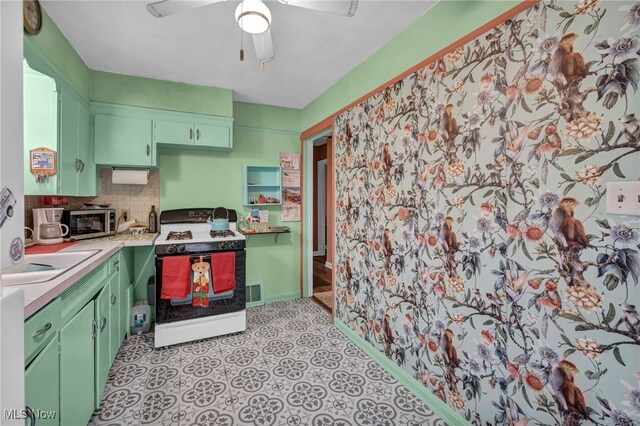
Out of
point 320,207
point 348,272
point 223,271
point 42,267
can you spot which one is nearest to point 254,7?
point 42,267

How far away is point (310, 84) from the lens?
2844 millimetres

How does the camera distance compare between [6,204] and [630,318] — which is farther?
[630,318]

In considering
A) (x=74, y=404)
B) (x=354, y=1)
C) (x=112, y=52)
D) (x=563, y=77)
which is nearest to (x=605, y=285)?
(x=563, y=77)

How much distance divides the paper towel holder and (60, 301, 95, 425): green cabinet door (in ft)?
4.77

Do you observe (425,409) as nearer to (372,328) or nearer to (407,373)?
(407,373)

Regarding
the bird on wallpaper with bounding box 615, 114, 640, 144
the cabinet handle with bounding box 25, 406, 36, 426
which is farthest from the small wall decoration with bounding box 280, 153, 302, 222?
the bird on wallpaper with bounding box 615, 114, 640, 144

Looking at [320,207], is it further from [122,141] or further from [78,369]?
[78,369]

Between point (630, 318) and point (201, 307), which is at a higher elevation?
point (630, 318)

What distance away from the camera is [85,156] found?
2355mm

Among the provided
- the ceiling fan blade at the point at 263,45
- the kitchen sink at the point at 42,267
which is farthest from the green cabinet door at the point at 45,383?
the ceiling fan blade at the point at 263,45

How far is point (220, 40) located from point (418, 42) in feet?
4.49

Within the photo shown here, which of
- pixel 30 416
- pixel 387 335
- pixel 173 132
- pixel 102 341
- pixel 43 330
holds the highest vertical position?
pixel 173 132

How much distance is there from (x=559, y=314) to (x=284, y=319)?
2399mm

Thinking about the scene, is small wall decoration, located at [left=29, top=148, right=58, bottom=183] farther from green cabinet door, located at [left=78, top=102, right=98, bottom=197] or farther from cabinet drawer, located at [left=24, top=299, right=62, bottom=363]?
cabinet drawer, located at [left=24, top=299, right=62, bottom=363]
